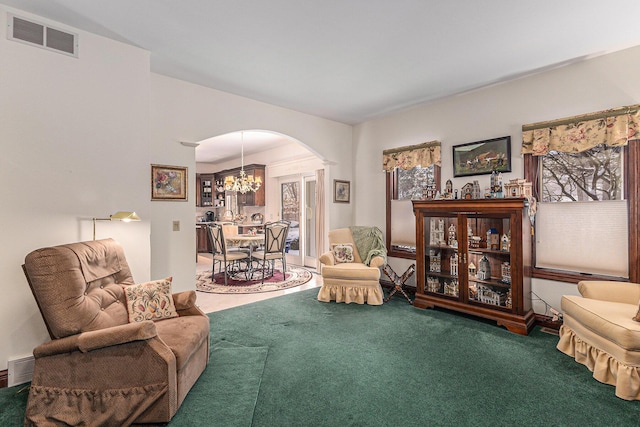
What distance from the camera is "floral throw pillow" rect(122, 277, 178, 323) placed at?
223 centimetres

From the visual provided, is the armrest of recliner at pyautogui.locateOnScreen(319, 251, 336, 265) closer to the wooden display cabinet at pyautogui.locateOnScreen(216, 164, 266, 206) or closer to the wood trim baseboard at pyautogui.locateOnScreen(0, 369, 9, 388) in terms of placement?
the wood trim baseboard at pyautogui.locateOnScreen(0, 369, 9, 388)

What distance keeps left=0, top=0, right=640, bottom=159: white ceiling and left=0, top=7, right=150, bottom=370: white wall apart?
36 cm

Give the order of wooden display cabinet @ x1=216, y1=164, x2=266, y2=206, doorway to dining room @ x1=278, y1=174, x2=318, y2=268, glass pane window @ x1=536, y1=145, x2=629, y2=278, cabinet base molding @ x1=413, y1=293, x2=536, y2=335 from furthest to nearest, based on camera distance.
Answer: wooden display cabinet @ x1=216, y1=164, x2=266, y2=206
doorway to dining room @ x1=278, y1=174, x2=318, y2=268
cabinet base molding @ x1=413, y1=293, x2=536, y2=335
glass pane window @ x1=536, y1=145, x2=629, y2=278

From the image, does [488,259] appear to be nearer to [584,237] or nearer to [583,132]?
[584,237]

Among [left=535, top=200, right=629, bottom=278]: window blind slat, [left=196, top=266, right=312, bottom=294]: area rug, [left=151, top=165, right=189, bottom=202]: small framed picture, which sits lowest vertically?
[left=196, top=266, right=312, bottom=294]: area rug

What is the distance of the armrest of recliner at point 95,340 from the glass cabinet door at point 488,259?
339cm

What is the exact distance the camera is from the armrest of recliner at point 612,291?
2.58 meters

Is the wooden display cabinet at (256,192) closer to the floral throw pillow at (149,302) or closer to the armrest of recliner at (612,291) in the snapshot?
the floral throw pillow at (149,302)

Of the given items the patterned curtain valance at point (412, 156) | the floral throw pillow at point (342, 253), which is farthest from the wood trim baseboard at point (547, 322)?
the floral throw pillow at point (342, 253)

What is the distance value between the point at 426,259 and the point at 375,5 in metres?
3.00

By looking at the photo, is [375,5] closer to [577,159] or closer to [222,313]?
[577,159]

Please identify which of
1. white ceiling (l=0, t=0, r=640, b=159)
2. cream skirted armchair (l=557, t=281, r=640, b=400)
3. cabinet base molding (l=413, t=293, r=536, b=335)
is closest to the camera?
cream skirted armchair (l=557, t=281, r=640, b=400)

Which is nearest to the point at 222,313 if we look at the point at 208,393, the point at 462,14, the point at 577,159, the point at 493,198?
the point at 208,393

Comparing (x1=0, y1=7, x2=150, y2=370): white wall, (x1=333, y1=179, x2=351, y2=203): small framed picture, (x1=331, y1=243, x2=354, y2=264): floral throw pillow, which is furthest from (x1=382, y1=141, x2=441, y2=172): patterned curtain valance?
(x1=0, y1=7, x2=150, y2=370): white wall
